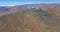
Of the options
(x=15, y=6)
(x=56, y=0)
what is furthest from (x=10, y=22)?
(x=56, y=0)

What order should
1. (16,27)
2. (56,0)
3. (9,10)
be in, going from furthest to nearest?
(56,0)
(9,10)
(16,27)

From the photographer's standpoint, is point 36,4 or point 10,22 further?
point 36,4

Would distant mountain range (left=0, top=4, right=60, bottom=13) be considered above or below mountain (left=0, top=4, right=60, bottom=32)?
above

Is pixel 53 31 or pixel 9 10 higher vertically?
pixel 9 10

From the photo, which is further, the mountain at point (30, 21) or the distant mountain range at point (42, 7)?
the distant mountain range at point (42, 7)

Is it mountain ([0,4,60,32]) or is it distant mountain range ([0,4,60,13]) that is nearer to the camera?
mountain ([0,4,60,32])

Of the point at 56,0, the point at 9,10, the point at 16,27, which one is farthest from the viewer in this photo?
the point at 56,0

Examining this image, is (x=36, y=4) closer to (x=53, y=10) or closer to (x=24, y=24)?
(x=53, y=10)

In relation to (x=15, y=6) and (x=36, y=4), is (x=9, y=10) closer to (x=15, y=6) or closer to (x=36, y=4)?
(x=15, y=6)

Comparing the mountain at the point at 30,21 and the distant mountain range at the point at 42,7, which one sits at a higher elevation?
the distant mountain range at the point at 42,7

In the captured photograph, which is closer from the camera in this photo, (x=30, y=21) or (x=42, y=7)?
(x=30, y=21)
